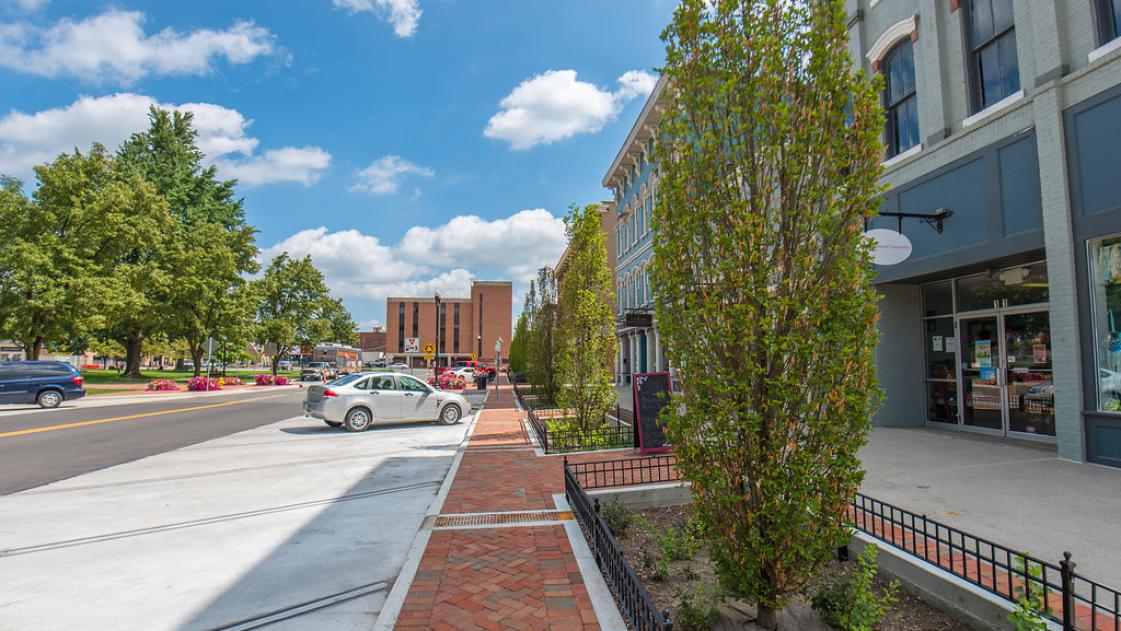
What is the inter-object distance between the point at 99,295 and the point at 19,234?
5.88 metres

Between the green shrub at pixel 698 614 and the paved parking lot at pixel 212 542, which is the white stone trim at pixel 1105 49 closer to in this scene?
the green shrub at pixel 698 614

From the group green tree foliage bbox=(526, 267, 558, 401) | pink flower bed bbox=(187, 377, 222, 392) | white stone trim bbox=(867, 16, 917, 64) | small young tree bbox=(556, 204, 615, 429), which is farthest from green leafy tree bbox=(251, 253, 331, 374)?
white stone trim bbox=(867, 16, 917, 64)

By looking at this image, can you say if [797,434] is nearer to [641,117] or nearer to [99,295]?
[641,117]

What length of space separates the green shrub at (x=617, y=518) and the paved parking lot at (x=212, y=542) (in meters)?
1.86

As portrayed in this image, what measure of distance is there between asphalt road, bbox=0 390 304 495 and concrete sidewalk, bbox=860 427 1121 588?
11197 millimetres

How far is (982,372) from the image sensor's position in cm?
1038

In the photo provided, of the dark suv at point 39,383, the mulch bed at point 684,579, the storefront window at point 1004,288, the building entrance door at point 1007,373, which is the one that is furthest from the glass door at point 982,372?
the dark suv at point 39,383

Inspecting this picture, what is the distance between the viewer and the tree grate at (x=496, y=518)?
235 inches

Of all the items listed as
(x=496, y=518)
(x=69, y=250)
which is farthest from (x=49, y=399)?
(x=496, y=518)

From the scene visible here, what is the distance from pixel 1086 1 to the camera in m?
7.79

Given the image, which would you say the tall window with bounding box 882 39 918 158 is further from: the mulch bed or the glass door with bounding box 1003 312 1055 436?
the mulch bed

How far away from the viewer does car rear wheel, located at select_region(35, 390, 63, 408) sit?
20.8m

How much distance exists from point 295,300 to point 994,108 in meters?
59.0

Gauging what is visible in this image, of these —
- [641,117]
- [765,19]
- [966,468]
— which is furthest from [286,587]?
[641,117]
